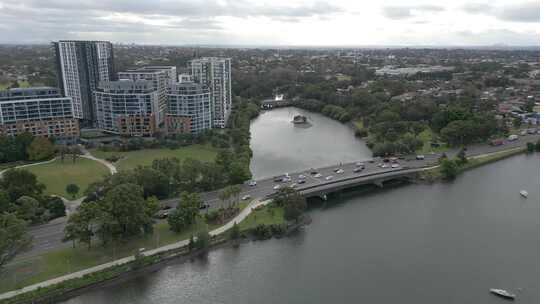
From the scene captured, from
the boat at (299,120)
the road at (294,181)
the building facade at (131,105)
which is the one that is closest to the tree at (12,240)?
the road at (294,181)

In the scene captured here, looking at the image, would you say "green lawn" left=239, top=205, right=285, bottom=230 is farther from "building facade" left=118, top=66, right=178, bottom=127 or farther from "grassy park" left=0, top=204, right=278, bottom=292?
"building facade" left=118, top=66, right=178, bottom=127

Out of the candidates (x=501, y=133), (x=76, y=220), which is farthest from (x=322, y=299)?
(x=501, y=133)

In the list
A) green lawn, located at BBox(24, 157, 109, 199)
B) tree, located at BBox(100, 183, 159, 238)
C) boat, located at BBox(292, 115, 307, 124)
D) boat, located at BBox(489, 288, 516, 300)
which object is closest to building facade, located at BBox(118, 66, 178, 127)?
green lawn, located at BBox(24, 157, 109, 199)

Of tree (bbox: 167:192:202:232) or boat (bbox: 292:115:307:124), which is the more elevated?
tree (bbox: 167:192:202:232)

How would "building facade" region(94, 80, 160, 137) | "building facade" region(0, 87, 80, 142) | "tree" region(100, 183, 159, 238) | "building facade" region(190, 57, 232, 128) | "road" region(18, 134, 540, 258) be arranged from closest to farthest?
"tree" region(100, 183, 159, 238), "road" region(18, 134, 540, 258), "building facade" region(0, 87, 80, 142), "building facade" region(94, 80, 160, 137), "building facade" region(190, 57, 232, 128)

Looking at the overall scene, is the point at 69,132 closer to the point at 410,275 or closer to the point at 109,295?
the point at 109,295

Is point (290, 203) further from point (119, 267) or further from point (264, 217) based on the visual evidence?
point (119, 267)
